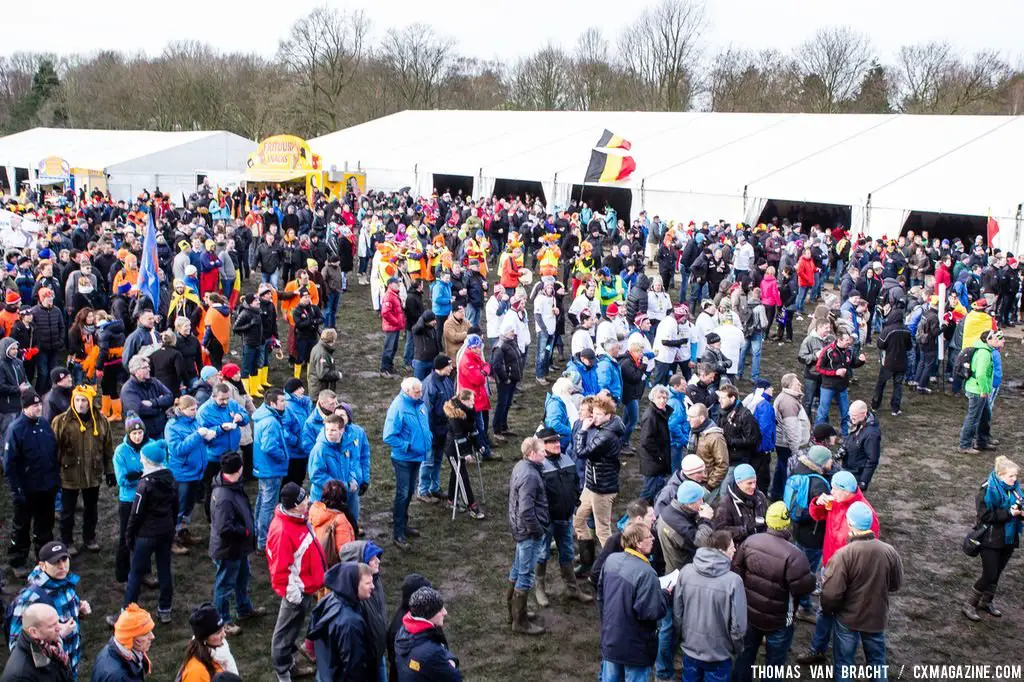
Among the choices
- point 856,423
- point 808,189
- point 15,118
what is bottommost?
point 856,423

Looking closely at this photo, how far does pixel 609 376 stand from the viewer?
8.93m

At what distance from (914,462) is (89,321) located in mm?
9149

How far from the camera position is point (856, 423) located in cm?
730

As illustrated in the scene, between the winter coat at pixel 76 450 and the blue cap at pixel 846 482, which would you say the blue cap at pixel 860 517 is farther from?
the winter coat at pixel 76 450

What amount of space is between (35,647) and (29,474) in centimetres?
276

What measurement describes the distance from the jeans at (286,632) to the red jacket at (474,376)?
3.72 m

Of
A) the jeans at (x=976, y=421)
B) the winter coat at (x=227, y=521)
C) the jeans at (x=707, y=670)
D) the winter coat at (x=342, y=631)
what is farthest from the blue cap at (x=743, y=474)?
the jeans at (x=976, y=421)

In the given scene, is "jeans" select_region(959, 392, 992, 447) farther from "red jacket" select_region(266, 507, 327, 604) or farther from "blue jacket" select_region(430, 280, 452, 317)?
"red jacket" select_region(266, 507, 327, 604)

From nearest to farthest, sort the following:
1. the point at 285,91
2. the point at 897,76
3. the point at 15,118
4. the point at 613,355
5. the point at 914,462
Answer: the point at 613,355 → the point at 914,462 → the point at 897,76 → the point at 285,91 → the point at 15,118

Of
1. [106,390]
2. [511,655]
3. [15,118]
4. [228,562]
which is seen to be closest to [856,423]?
[511,655]

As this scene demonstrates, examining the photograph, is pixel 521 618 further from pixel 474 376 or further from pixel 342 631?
pixel 474 376

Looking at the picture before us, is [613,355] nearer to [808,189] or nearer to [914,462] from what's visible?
[914,462]

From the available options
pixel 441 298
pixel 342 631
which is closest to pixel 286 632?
pixel 342 631

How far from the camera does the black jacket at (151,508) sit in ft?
18.9
